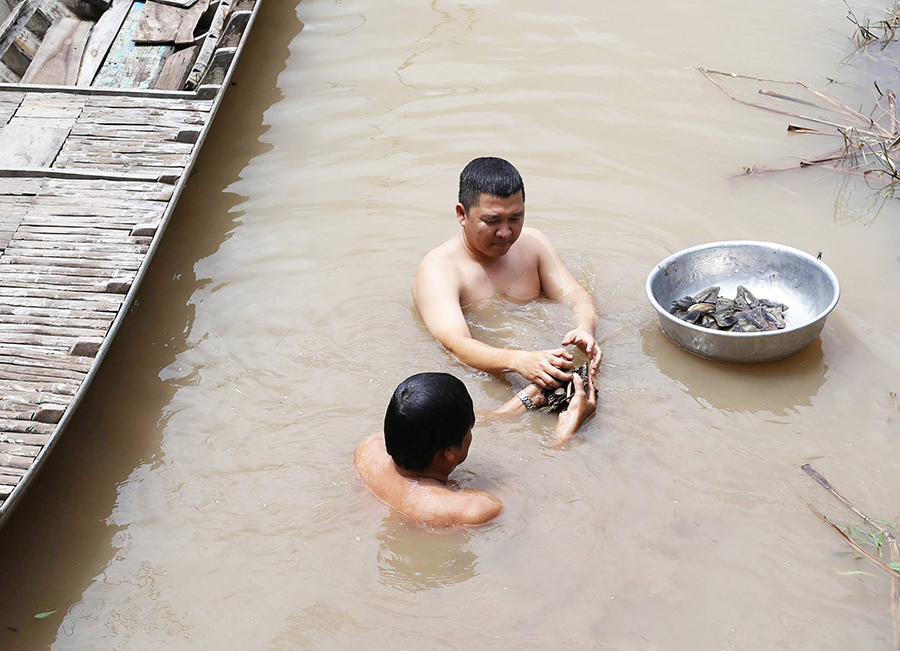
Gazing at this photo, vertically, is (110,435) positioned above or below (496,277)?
below

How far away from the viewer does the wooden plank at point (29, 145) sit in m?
Answer: 4.94

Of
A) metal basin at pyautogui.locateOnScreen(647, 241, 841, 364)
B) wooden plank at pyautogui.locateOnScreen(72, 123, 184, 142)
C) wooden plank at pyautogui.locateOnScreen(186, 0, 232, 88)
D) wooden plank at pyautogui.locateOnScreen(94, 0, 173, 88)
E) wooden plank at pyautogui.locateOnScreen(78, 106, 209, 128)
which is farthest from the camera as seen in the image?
wooden plank at pyautogui.locateOnScreen(94, 0, 173, 88)

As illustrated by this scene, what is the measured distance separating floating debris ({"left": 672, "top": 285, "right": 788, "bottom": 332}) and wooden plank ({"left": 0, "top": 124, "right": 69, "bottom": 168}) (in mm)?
3679

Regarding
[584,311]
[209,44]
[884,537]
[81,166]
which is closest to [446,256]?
[584,311]

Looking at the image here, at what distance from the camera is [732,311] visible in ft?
13.0

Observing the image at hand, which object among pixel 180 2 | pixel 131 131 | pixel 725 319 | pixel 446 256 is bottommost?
pixel 725 319

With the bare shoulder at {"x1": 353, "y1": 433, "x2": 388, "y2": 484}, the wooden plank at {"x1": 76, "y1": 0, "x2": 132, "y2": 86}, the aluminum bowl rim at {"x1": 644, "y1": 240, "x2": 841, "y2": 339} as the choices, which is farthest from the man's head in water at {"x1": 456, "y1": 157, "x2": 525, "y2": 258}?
the wooden plank at {"x1": 76, "y1": 0, "x2": 132, "y2": 86}

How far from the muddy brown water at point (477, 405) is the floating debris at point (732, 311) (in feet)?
0.65

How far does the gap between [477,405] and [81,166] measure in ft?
9.24

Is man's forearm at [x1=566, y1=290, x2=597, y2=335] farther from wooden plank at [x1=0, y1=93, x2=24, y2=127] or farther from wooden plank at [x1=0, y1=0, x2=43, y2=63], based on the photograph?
wooden plank at [x1=0, y1=0, x2=43, y2=63]

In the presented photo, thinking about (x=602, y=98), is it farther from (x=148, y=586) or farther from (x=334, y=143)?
(x=148, y=586)

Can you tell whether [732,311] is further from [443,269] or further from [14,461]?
[14,461]

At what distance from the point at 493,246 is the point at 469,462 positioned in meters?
1.04

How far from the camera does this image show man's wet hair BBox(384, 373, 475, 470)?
289cm
